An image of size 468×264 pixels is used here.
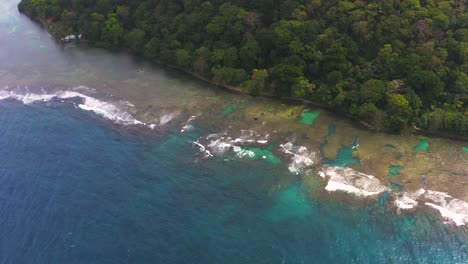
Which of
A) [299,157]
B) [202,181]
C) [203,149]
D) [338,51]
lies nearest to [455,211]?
[299,157]

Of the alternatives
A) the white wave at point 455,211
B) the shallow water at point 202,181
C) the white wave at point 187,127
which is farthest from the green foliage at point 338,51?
the white wave at point 455,211

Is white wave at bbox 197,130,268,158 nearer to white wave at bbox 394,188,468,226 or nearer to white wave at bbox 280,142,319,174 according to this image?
white wave at bbox 280,142,319,174

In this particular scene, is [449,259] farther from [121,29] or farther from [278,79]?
[121,29]

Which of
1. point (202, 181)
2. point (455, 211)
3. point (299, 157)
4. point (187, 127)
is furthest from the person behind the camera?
point (187, 127)

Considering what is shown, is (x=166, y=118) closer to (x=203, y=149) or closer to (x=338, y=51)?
(x=203, y=149)

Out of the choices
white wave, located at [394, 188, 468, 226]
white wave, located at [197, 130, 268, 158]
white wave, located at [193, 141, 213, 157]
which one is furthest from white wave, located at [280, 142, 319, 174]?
white wave, located at [394, 188, 468, 226]

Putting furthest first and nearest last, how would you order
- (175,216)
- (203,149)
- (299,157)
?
(203,149), (299,157), (175,216)

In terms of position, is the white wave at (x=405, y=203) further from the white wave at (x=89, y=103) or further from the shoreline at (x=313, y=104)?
the white wave at (x=89, y=103)
